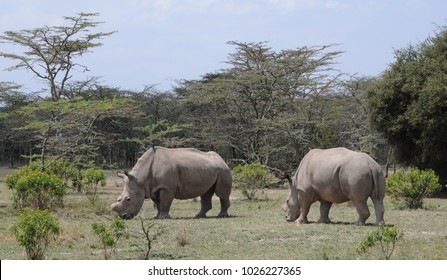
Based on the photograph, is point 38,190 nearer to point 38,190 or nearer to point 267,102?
point 38,190

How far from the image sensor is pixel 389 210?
19312 millimetres

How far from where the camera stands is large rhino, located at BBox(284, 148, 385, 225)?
591 inches

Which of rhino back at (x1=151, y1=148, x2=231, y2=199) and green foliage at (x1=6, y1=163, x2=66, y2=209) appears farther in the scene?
green foliage at (x1=6, y1=163, x2=66, y2=209)

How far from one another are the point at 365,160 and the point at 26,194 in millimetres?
8635

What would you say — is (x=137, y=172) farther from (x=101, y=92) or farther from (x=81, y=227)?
(x=101, y=92)

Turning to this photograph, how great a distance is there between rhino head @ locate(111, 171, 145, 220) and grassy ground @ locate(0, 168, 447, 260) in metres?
0.26

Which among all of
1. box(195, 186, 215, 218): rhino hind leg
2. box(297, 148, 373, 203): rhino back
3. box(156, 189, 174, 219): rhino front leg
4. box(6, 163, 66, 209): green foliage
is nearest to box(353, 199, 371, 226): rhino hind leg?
box(297, 148, 373, 203): rhino back

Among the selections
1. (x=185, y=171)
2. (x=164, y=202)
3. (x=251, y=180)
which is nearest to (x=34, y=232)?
(x=164, y=202)

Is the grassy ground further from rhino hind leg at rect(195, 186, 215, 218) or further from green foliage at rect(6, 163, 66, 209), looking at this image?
green foliage at rect(6, 163, 66, 209)

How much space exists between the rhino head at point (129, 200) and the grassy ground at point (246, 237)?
265 mm

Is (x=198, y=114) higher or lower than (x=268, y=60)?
lower

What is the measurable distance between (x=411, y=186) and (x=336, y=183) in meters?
4.93

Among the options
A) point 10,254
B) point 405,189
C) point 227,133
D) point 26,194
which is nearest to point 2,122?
point 227,133

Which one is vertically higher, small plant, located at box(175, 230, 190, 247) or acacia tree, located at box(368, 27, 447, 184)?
acacia tree, located at box(368, 27, 447, 184)
